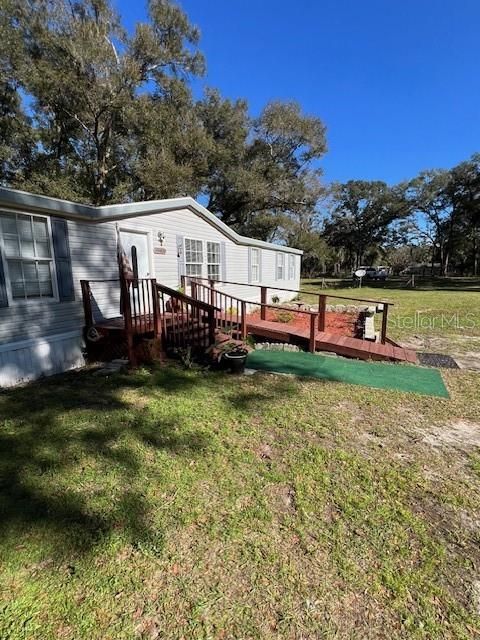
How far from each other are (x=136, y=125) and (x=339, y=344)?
14.1 metres

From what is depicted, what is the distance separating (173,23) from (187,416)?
19038 mm

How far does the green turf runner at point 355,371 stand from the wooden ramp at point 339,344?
0.23m

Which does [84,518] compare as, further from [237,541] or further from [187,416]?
[187,416]

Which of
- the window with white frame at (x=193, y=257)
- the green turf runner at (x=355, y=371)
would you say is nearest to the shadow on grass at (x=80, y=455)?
the green turf runner at (x=355, y=371)

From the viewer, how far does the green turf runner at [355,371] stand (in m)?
4.81

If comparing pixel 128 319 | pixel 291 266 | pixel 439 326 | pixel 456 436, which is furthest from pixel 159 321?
pixel 291 266

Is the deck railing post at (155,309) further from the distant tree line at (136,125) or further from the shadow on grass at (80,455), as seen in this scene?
the distant tree line at (136,125)

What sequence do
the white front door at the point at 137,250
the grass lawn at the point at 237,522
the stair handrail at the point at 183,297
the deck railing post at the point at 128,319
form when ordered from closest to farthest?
1. the grass lawn at the point at 237,522
2. the deck railing post at the point at 128,319
3. the stair handrail at the point at 183,297
4. the white front door at the point at 137,250

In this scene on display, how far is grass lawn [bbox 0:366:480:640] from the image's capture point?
163 centimetres

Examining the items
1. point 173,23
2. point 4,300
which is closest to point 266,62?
point 173,23

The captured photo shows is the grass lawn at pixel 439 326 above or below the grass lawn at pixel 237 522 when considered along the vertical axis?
below

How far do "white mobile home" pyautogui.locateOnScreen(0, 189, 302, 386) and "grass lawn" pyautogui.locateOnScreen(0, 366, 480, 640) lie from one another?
1.42 m

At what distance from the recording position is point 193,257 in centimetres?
873

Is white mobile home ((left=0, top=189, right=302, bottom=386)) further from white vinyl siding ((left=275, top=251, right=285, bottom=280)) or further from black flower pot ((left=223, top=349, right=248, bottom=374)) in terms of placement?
white vinyl siding ((left=275, top=251, right=285, bottom=280))
